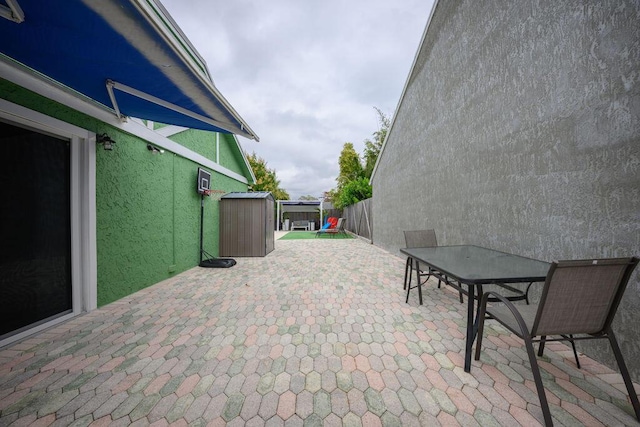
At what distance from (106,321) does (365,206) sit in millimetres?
9702

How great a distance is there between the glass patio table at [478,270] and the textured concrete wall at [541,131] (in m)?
0.40

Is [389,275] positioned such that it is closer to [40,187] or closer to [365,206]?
[40,187]

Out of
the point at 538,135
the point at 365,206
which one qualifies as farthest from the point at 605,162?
the point at 365,206

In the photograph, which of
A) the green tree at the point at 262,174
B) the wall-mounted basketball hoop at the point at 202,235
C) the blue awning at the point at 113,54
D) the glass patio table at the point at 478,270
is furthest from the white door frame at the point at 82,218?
the green tree at the point at 262,174

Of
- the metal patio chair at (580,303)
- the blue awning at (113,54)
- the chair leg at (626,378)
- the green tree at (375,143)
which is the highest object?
the green tree at (375,143)

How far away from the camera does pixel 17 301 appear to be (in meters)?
2.32

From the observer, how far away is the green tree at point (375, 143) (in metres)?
20.7

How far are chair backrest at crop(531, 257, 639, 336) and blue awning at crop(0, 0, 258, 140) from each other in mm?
3315

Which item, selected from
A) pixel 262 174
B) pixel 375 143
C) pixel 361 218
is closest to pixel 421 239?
pixel 361 218

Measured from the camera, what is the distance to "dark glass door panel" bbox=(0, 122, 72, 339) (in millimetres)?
2258

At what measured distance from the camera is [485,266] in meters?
2.14

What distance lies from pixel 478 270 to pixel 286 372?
6.50ft

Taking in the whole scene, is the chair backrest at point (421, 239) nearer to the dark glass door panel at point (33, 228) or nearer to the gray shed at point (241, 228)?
the gray shed at point (241, 228)

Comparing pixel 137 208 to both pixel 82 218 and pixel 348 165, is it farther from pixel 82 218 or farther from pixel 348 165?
pixel 348 165
